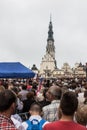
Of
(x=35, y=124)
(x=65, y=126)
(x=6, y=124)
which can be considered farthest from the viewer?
(x=35, y=124)

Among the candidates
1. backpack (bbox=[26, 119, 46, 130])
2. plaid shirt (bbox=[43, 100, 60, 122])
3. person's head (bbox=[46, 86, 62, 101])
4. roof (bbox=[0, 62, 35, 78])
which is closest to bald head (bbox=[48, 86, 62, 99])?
person's head (bbox=[46, 86, 62, 101])

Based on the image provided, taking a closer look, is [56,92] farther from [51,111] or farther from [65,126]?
[65,126]

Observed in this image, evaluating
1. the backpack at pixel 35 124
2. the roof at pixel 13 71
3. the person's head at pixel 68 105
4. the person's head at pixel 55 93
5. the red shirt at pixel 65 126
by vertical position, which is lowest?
the backpack at pixel 35 124

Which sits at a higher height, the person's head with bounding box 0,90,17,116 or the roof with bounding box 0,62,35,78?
the roof with bounding box 0,62,35,78

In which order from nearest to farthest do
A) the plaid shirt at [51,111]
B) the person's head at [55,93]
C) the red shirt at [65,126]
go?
1. the red shirt at [65,126]
2. the plaid shirt at [51,111]
3. the person's head at [55,93]

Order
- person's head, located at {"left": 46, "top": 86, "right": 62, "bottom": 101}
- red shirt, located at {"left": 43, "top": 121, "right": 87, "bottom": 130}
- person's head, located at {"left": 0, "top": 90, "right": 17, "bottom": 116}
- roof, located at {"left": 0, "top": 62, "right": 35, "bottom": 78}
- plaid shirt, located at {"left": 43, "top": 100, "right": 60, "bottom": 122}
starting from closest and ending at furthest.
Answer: red shirt, located at {"left": 43, "top": 121, "right": 87, "bottom": 130} → person's head, located at {"left": 0, "top": 90, "right": 17, "bottom": 116} → plaid shirt, located at {"left": 43, "top": 100, "right": 60, "bottom": 122} → person's head, located at {"left": 46, "top": 86, "right": 62, "bottom": 101} → roof, located at {"left": 0, "top": 62, "right": 35, "bottom": 78}

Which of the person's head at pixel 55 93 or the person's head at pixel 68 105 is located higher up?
the person's head at pixel 55 93

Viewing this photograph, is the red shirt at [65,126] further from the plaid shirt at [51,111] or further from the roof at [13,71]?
the roof at [13,71]

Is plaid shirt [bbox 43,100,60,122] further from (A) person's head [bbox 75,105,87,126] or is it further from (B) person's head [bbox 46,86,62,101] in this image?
(A) person's head [bbox 75,105,87,126]

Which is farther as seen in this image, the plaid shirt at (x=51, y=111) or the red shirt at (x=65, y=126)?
the plaid shirt at (x=51, y=111)

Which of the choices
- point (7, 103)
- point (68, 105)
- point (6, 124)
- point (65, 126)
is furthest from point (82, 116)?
point (6, 124)

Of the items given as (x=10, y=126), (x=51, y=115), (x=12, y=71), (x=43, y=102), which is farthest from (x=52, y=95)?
(x=12, y=71)

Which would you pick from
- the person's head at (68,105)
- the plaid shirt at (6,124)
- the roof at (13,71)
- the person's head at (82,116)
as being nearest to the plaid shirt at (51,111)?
the person's head at (82,116)

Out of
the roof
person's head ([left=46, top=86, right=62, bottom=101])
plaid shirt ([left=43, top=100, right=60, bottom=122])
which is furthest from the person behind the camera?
the roof
